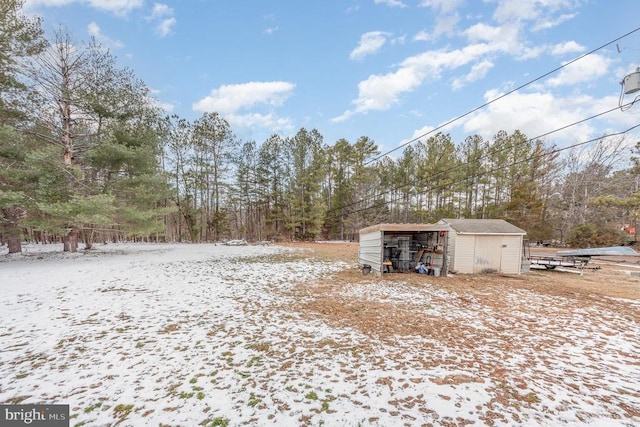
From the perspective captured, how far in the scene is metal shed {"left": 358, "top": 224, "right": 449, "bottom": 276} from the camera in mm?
10078

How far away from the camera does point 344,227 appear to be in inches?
1264

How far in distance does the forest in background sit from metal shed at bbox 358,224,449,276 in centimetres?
449

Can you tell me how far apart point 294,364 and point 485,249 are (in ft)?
37.1

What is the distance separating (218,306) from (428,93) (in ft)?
47.8

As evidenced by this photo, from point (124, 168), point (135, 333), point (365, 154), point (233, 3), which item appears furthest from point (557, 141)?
point (124, 168)

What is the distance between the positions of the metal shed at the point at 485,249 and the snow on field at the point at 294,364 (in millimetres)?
4784

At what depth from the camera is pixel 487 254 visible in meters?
11.4

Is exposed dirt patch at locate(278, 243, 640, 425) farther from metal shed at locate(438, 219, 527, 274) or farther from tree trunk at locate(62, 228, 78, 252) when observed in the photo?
tree trunk at locate(62, 228, 78, 252)

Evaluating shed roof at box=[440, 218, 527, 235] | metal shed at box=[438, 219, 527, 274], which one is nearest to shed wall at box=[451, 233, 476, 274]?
metal shed at box=[438, 219, 527, 274]

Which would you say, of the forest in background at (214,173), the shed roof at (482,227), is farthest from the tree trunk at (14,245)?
the shed roof at (482,227)

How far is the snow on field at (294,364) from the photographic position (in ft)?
8.46

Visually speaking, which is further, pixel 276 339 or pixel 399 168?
pixel 399 168

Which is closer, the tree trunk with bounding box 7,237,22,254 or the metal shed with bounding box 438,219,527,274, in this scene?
the metal shed with bounding box 438,219,527,274

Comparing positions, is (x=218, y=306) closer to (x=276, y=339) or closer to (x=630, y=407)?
(x=276, y=339)
